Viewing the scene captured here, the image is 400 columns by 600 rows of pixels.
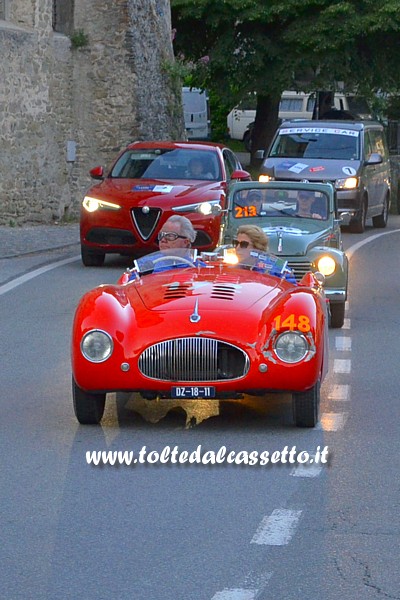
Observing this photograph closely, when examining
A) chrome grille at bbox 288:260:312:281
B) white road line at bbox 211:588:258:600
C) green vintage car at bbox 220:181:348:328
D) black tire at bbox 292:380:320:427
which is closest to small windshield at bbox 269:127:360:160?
green vintage car at bbox 220:181:348:328

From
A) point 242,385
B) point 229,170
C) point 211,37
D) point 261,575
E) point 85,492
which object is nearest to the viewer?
point 261,575

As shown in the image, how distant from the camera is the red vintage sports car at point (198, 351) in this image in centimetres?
833

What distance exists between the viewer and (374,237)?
25.1m

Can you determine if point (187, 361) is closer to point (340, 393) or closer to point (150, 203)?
point (340, 393)

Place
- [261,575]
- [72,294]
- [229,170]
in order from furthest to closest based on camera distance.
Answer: [229,170], [72,294], [261,575]

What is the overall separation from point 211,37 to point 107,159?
34.3 ft

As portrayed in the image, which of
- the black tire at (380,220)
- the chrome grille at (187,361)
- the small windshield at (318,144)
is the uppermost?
the chrome grille at (187,361)

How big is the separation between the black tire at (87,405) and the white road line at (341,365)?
267 cm

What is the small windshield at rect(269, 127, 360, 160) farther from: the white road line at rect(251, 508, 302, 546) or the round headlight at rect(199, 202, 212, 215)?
the white road line at rect(251, 508, 302, 546)

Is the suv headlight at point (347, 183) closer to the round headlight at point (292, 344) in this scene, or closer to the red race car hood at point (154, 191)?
the red race car hood at point (154, 191)

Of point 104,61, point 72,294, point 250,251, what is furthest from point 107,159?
point 250,251

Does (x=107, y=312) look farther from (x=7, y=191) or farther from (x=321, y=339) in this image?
(x=7, y=191)

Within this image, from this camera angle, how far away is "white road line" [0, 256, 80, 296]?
53.4 ft

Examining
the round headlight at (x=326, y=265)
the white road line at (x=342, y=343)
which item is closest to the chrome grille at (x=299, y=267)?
the round headlight at (x=326, y=265)
